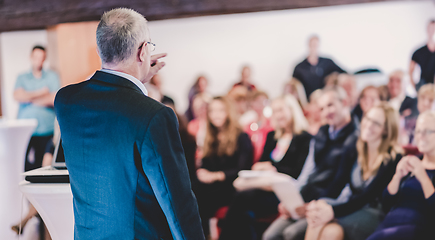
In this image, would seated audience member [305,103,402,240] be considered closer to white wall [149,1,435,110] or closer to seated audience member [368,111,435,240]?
seated audience member [368,111,435,240]

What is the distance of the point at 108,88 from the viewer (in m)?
1.02

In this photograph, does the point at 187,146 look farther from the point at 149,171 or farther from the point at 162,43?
the point at 149,171

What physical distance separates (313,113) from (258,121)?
1.77 ft

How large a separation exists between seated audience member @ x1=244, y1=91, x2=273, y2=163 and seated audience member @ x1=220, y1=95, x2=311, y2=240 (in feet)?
0.59

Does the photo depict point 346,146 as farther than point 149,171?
Yes

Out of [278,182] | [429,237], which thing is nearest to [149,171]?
[278,182]

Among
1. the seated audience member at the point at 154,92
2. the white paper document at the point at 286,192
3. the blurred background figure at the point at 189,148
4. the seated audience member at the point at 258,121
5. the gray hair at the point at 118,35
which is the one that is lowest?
the white paper document at the point at 286,192

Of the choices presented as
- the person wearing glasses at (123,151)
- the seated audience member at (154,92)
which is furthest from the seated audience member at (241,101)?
the person wearing glasses at (123,151)

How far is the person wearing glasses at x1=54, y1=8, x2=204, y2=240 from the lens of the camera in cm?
97

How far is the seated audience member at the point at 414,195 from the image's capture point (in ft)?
8.87

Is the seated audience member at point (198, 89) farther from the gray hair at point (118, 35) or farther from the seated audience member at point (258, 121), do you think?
the gray hair at point (118, 35)

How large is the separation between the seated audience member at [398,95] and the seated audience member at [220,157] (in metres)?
1.40

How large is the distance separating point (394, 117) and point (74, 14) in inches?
116

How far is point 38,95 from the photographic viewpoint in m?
3.48
